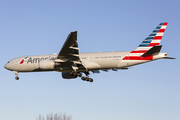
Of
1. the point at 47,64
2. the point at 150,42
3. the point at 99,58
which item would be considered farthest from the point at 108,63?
the point at 47,64

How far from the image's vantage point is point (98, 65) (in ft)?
125

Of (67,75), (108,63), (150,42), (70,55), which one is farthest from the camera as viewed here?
(67,75)

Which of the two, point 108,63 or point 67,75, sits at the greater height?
point 108,63

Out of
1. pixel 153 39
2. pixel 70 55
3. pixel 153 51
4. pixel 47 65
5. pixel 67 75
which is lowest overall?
pixel 67 75

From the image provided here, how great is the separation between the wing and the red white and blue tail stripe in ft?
19.1

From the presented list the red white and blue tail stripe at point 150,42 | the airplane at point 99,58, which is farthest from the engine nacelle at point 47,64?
the red white and blue tail stripe at point 150,42

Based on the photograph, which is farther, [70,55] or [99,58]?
[99,58]

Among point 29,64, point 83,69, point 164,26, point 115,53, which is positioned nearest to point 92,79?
point 83,69

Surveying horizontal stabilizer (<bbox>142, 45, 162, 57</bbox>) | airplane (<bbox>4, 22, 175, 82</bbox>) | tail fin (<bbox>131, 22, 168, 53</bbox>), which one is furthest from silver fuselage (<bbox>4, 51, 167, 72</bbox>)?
tail fin (<bbox>131, 22, 168, 53</bbox>)

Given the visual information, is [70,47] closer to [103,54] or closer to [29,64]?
[103,54]

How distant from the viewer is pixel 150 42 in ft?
125

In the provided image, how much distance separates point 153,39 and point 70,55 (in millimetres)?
10368

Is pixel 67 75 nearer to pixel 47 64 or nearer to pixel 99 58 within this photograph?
pixel 47 64

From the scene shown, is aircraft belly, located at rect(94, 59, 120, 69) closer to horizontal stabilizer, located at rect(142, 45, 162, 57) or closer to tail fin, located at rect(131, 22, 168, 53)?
tail fin, located at rect(131, 22, 168, 53)
